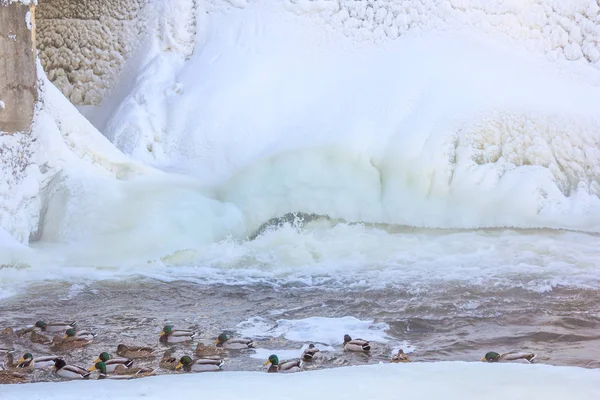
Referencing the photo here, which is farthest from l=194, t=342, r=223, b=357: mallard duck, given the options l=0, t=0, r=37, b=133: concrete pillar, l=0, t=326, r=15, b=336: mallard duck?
l=0, t=0, r=37, b=133: concrete pillar

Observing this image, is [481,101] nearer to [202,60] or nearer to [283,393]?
[202,60]

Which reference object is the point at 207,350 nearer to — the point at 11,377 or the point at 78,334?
the point at 78,334

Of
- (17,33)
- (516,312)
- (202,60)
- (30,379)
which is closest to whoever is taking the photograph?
(30,379)

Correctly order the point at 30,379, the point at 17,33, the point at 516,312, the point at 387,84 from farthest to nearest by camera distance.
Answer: the point at 387,84 < the point at 17,33 < the point at 516,312 < the point at 30,379

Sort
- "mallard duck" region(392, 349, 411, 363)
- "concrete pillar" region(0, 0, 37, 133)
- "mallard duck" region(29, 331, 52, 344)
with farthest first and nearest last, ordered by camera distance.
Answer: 1. "concrete pillar" region(0, 0, 37, 133)
2. "mallard duck" region(29, 331, 52, 344)
3. "mallard duck" region(392, 349, 411, 363)

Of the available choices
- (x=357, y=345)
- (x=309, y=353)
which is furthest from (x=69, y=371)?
(x=357, y=345)

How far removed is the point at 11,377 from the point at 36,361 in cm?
35

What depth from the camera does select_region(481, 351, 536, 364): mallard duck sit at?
4.87m

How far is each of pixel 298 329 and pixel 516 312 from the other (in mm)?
1580

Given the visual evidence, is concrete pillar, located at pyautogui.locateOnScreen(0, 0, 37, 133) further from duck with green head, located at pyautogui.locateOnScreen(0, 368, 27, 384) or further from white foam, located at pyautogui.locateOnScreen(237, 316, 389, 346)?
duck with green head, located at pyautogui.locateOnScreen(0, 368, 27, 384)

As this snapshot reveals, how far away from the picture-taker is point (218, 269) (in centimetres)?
727

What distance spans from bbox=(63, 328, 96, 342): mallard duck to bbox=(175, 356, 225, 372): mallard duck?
80cm

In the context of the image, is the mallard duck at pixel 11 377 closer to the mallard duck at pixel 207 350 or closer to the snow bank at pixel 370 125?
the mallard duck at pixel 207 350

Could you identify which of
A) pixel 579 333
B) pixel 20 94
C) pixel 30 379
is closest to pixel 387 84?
pixel 20 94
